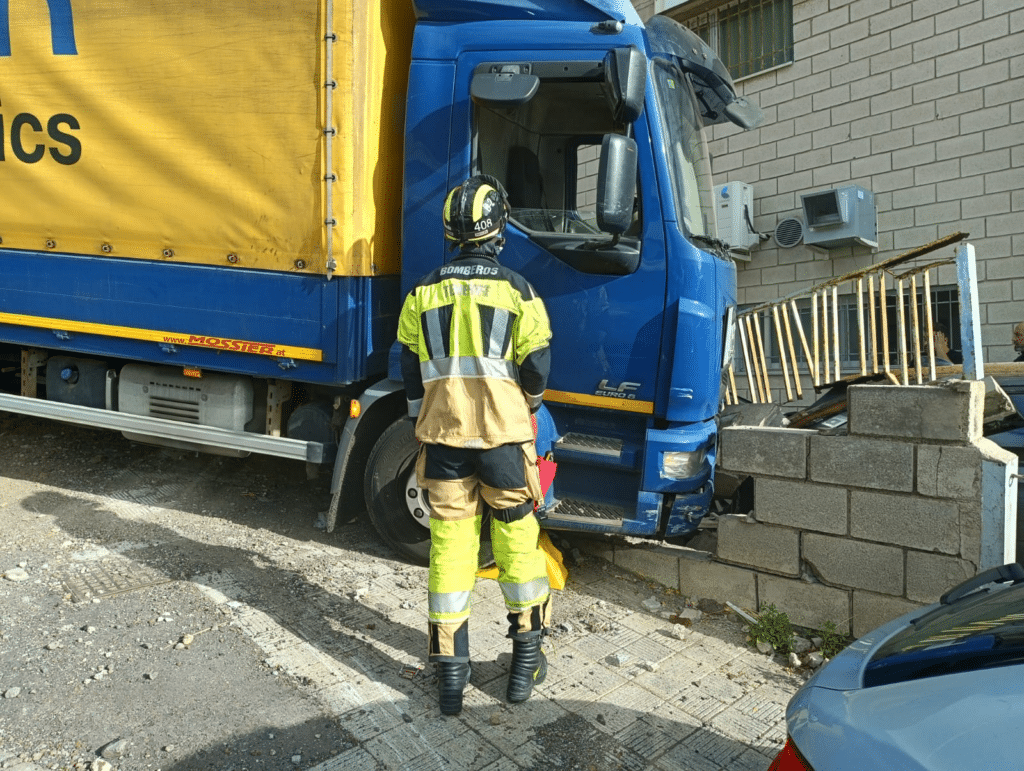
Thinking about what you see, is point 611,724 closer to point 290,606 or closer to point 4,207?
point 290,606

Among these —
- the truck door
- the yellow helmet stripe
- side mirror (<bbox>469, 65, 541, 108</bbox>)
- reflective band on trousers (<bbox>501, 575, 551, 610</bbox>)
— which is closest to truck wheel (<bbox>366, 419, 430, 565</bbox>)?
the truck door

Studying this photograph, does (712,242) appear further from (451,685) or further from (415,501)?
(451,685)

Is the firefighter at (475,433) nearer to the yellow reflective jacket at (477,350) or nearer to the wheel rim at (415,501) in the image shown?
the yellow reflective jacket at (477,350)

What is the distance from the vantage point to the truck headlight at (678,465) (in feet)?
12.5

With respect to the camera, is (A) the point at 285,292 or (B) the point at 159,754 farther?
(A) the point at 285,292

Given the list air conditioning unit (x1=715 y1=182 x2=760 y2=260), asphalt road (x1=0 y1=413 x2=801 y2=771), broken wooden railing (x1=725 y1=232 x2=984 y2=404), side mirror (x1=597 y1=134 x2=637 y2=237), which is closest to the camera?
asphalt road (x1=0 y1=413 x2=801 y2=771)

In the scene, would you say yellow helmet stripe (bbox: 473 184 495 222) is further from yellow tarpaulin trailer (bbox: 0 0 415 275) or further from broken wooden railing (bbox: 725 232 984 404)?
broken wooden railing (bbox: 725 232 984 404)

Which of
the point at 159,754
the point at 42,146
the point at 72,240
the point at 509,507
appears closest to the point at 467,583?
the point at 509,507

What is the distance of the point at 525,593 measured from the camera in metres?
2.94

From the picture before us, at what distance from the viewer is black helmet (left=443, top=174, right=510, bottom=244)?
2969mm

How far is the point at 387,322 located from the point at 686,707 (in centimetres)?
254

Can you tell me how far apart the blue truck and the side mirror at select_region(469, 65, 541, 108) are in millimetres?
14

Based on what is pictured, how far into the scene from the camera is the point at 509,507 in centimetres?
293

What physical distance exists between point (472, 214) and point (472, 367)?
0.61 m
